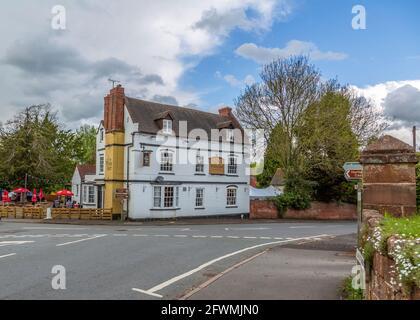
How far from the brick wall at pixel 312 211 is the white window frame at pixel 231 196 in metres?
1.95

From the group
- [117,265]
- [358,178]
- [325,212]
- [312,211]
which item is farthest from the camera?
[325,212]

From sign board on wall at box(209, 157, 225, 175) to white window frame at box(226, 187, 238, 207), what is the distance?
2040 mm

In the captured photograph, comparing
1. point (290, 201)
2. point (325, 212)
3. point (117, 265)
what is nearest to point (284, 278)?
point (117, 265)

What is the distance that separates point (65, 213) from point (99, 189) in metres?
3.62

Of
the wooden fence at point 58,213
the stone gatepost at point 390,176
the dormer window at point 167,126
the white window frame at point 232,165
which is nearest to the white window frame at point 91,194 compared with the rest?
the wooden fence at point 58,213

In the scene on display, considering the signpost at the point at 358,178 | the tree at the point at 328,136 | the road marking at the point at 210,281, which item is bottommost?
the road marking at the point at 210,281

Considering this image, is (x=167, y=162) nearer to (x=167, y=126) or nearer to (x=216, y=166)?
(x=167, y=126)

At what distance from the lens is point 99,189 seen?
116 feet

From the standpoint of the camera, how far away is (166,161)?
3347 centimetres

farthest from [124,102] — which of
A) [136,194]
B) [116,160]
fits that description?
[136,194]

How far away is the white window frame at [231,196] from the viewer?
3831cm

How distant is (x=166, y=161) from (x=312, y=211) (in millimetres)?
15293

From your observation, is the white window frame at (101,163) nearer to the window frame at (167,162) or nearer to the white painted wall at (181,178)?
the white painted wall at (181,178)
